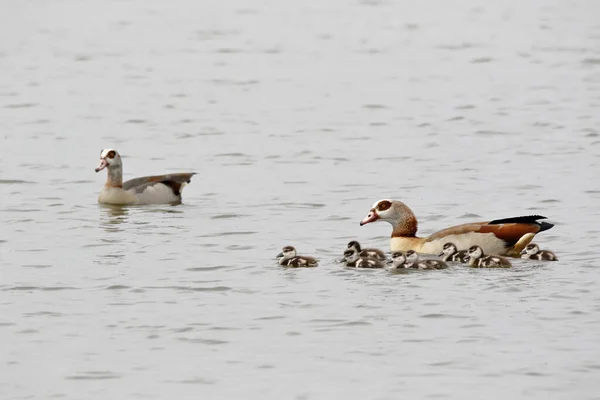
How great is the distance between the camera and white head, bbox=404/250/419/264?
47.5 feet

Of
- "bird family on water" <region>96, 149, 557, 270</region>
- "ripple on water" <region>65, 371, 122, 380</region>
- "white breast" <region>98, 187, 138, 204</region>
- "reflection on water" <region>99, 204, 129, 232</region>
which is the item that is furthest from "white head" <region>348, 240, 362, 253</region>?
"white breast" <region>98, 187, 138, 204</region>

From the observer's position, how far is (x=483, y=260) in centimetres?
1442

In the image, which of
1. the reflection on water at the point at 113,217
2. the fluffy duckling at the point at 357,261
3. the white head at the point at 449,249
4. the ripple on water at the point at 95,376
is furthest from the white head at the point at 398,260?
the reflection on water at the point at 113,217

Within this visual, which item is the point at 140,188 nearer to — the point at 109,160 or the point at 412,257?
the point at 109,160

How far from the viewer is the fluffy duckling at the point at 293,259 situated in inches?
571

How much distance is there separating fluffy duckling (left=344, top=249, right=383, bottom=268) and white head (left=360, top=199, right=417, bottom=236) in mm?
1153

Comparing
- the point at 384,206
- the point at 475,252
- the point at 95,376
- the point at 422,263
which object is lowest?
the point at 95,376

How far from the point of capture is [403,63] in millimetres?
32438

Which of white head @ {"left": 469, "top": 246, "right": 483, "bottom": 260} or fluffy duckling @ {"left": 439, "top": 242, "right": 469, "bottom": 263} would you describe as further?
fluffy duckling @ {"left": 439, "top": 242, "right": 469, "bottom": 263}

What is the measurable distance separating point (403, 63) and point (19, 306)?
2019 cm

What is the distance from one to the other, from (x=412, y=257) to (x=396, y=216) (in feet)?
4.50

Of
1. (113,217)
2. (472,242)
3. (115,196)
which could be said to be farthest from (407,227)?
(115,196)

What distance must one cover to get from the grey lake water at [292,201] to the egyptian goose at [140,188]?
0.88 ft

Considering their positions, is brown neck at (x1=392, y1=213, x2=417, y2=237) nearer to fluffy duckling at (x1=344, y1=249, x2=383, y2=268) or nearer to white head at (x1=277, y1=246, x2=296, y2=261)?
fluffy duckling at (x1=344, y1=249, x2=383, y2=268)
